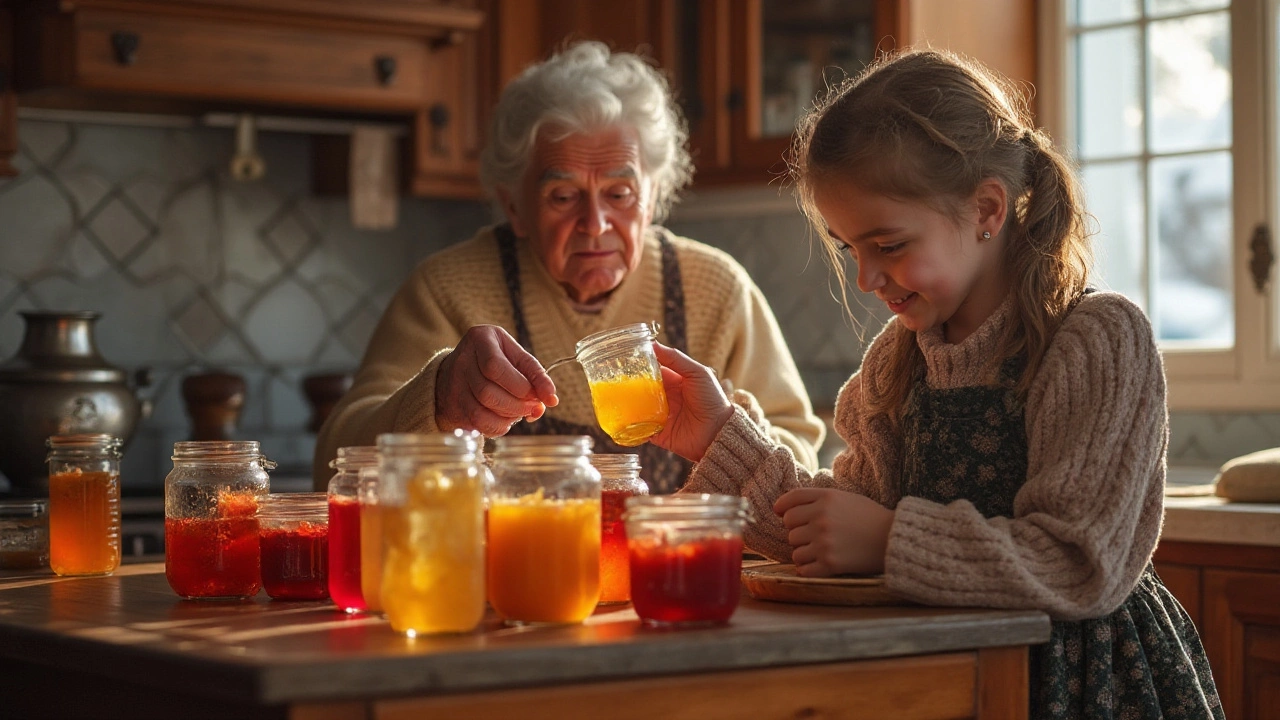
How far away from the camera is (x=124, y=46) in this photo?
3301 mm

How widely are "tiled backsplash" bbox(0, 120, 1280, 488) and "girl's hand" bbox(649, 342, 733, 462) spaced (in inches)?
73.5

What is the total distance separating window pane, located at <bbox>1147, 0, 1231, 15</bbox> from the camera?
10.3 ft

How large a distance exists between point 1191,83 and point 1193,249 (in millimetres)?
→ 354

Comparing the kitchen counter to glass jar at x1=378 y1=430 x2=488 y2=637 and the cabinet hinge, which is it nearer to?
glass jar at x1=378 y1=430 x2=488 y2=637

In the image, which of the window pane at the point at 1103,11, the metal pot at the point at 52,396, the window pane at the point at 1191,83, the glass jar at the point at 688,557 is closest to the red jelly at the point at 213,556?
the glass jar at the point at 688,557

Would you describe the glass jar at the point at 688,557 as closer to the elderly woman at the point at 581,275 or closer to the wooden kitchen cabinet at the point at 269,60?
the elderly woman at the point at 581,275

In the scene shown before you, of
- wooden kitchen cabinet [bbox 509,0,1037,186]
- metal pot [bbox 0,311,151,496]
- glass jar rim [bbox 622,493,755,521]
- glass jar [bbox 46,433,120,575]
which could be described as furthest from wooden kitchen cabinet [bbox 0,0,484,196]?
glass jar rim [bbox 622,493,755,521]

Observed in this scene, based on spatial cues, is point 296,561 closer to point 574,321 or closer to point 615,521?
point 615,521

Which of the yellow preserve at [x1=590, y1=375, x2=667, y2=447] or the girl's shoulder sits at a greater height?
the girl's shoulder

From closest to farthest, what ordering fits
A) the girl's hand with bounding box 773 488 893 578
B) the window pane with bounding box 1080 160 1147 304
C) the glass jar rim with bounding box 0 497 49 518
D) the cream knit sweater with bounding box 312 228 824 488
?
the girl's hand with bounding box 773 488 893 578, the glass jar rim with bounding box 0 497 49 518, the cream knit sweater with bounding box 312 228 824 488, the window pane with bounding box 1080 160 1147 304

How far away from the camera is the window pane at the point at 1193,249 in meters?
3.14

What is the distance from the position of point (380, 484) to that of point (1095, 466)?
25.9 inches

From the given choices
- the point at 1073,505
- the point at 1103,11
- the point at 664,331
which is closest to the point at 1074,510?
the point at 1073,505

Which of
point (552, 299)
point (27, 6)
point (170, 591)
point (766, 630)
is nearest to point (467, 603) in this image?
point (766, 630)
